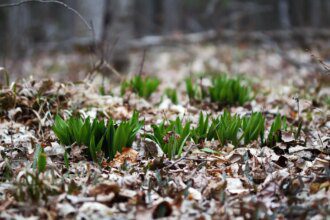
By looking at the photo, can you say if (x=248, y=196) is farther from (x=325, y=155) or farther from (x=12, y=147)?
(x=12, y=147)

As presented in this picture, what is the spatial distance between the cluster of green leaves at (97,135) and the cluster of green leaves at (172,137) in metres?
0.18

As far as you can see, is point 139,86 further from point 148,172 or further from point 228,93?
point 148,172

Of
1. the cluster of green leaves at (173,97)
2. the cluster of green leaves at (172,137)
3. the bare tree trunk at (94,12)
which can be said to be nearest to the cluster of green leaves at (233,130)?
the cluster of green leaves at (172,137)

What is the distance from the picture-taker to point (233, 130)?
335 cm

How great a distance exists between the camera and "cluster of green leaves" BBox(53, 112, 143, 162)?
3076mm

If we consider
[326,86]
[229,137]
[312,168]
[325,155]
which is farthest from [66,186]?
[326,86]

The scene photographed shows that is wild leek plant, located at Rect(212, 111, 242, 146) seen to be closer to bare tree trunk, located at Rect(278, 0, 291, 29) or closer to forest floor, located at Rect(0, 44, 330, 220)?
forest floor, located at Rect(0, 44, 330, 220)

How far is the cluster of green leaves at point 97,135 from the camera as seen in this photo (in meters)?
3.08

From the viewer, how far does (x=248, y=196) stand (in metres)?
2.61

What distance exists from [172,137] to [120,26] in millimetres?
5854

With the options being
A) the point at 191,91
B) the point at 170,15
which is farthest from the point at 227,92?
the point at 170,15

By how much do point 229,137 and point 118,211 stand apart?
1.27m

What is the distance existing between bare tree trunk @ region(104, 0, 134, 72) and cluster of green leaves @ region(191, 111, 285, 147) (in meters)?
5.22

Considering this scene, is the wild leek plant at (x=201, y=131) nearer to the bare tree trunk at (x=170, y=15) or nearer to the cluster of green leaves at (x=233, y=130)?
the cluster of green leaves at (x=233, y=130)
